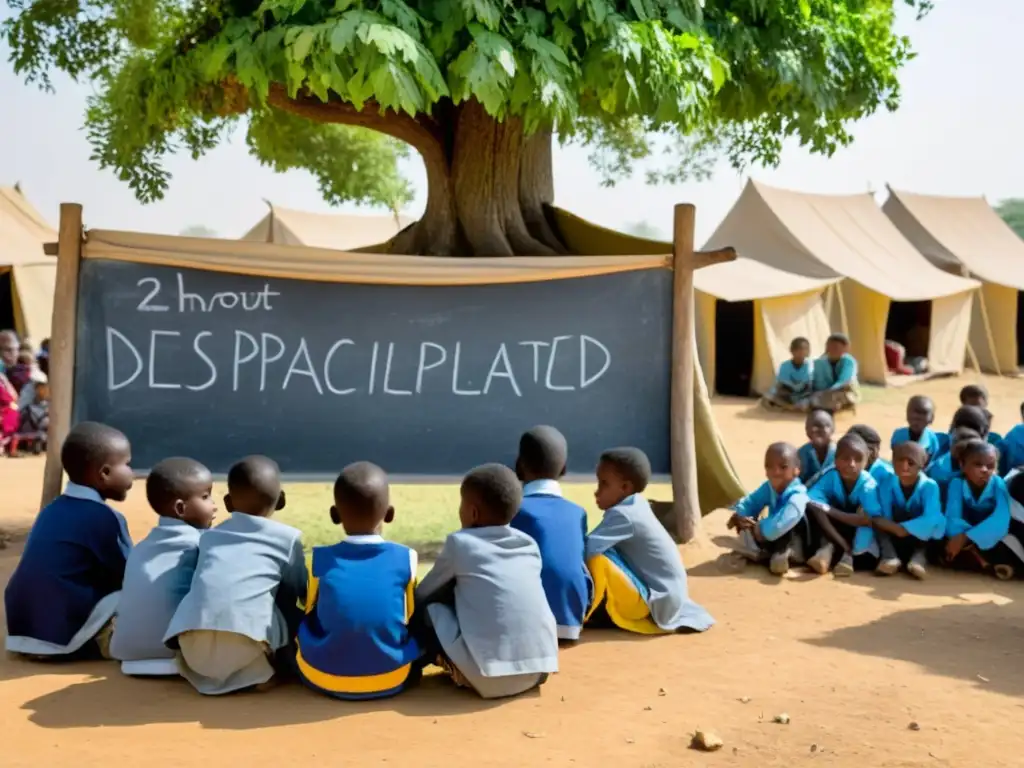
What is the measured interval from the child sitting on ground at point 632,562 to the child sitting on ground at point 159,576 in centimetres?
162

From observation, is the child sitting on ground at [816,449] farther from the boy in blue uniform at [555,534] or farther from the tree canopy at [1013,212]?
the tree canopy at [1013,212]

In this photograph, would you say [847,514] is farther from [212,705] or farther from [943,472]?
[212,705]

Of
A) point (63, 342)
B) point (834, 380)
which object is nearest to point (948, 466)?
point (63, 342)

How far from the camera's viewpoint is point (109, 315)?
5344 mm

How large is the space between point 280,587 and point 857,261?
44.9 ft

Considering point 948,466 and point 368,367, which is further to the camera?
point 948,466

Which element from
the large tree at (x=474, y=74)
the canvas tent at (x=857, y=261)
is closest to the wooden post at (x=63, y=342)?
the large tree at (x=474, y=74)

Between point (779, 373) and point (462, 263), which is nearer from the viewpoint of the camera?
point (462, 263)

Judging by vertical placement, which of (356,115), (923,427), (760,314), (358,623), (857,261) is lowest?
(358,623)

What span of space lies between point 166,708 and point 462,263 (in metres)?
2.78

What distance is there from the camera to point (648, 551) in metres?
4.50

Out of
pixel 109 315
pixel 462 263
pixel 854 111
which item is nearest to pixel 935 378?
pixel 854 111

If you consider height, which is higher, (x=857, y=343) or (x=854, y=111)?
(x=854, y=111)

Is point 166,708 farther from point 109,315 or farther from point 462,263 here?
point 462,263
